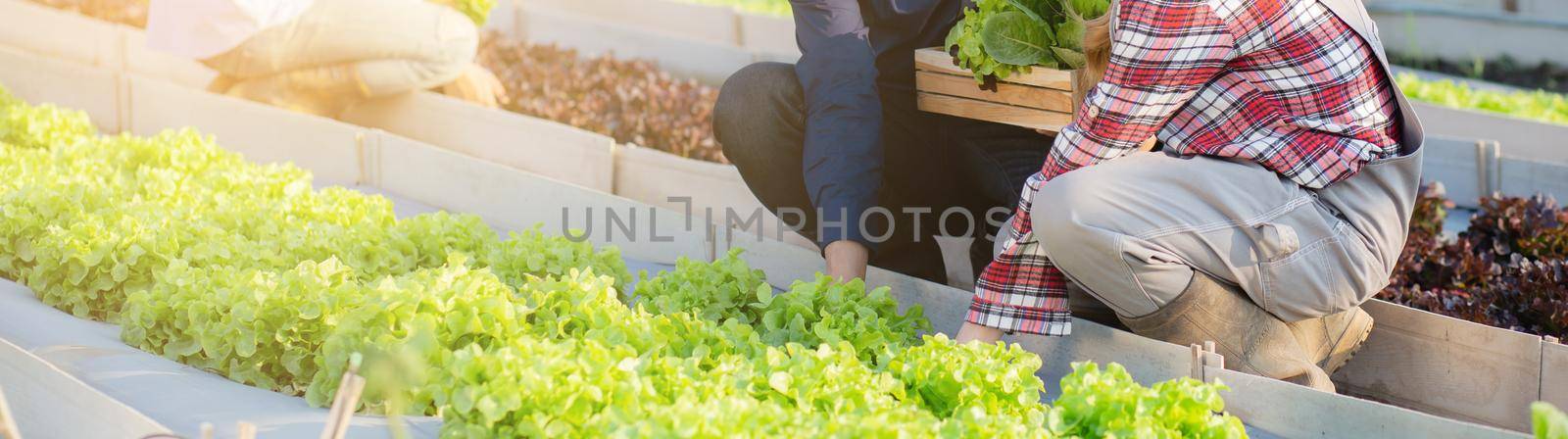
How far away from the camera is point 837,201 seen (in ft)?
9.75

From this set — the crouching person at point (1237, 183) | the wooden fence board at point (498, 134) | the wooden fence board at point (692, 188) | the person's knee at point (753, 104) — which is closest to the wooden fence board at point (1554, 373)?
the crouching person at point (1237, 183)

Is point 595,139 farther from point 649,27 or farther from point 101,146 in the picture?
point 649,27

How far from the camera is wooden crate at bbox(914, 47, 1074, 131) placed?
2.88 meters

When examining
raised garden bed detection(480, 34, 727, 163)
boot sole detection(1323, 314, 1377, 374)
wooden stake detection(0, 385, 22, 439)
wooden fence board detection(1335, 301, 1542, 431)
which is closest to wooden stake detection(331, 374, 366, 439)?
wooden stake detection(0, 385, 22, 439)

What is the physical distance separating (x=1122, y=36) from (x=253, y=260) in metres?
1.88

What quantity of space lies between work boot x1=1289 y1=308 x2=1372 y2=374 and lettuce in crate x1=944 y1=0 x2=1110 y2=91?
71 centimetres

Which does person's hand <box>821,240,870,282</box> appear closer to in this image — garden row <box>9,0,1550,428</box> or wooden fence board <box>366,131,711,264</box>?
garden row <box>9,0,1550,428</box>

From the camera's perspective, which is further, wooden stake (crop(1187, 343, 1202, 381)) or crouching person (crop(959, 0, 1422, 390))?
wooden stake (crop(1187, 343, 1202, 381))

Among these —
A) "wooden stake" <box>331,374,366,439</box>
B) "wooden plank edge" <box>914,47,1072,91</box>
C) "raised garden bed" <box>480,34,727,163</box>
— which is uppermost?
"wooden plank edge" <box>914,47,1072,91</box>

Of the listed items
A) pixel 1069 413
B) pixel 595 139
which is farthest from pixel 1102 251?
pixel 595 139

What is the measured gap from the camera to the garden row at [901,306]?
240 centimetres

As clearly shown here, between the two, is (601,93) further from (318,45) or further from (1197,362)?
(1197,362)

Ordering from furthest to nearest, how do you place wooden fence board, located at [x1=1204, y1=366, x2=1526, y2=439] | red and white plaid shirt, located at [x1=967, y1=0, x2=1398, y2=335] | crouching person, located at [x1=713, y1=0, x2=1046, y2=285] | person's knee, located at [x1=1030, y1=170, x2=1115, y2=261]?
crouching person, located at [x1=713, y1=0, x2=1046, y2=285]
person's knee, located at [x1=1030, y1=170, x2=1115, y2=261]
red and white plaid shirt, located at [x1=967, y1=0, x2=1398, y2=335]
wooden fence board, located at [x1=1204, y1=366, x2=1526, y2=439]

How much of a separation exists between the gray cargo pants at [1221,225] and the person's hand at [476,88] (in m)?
3.29
